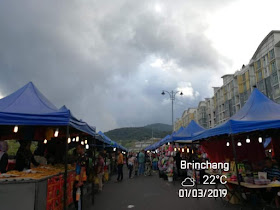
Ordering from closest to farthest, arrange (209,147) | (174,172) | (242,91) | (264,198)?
(264,198) → (209,147) → (174,172) → (242,91)

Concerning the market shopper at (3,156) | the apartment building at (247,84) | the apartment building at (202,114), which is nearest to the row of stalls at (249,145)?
the market shopper at (3,156)

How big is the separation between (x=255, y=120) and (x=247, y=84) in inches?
1887

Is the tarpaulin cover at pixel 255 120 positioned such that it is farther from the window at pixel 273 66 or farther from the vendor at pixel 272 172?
the window at pixel 273 66

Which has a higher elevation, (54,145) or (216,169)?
(54,145)

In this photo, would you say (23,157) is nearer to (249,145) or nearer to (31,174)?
(31,174)

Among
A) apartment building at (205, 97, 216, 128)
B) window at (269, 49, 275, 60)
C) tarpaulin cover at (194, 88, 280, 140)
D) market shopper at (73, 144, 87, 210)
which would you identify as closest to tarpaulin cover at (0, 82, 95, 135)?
market shopper at (73, 144, 87, 210)

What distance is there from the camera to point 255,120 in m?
6.31

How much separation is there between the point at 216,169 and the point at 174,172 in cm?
523

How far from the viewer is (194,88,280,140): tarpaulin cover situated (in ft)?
19.8

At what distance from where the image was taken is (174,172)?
13703 mm

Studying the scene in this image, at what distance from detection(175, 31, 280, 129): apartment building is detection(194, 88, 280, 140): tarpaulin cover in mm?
35055

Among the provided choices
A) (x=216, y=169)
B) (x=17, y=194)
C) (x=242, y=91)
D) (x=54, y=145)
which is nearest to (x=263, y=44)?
(x=242, y=91)

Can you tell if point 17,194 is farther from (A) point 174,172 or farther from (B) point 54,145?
(A) point 174,172

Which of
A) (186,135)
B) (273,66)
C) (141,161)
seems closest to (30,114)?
(186,135)
